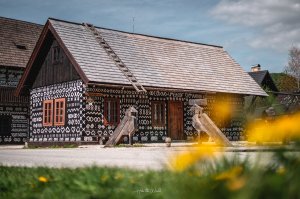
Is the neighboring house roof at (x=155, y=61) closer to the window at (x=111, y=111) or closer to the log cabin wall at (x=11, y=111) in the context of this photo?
the window at (x=111, y=111)

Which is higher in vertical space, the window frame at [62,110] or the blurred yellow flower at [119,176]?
the window frame at [62,110]

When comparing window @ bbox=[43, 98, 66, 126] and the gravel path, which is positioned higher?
window @ bbox=[43, 98, 66, 126]

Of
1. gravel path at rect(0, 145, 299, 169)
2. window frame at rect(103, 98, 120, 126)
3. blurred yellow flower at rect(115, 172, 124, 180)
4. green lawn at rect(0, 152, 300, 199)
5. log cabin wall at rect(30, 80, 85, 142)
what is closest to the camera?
green lawn at rect(0, 152, 300, 199)

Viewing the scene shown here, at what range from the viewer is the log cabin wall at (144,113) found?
787 inches

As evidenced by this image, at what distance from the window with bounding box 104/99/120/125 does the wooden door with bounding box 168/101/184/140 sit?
134 inches

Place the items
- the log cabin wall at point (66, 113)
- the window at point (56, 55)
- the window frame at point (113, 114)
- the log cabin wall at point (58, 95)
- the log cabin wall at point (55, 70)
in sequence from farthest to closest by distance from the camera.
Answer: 1. the window at point (56, 55)
2. the log cabin wall at point (55, 70)
3. the window frame at point (113, 114)
4. the log cabin wall at point (58, 95)
5. the log cabin wall at point (66, 113)

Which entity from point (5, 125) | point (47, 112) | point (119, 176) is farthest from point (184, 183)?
point (5, 125)

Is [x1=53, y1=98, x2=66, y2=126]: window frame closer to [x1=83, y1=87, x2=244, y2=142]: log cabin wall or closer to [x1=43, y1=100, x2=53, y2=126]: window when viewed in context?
[x1=43, y1=100, x2=53, y2=126]: window

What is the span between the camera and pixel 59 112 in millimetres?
21516

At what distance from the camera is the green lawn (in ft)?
4.36

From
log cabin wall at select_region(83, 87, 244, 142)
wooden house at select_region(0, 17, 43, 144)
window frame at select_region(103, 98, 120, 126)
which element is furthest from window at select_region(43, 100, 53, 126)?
wooden house at select_region(0, 17, 43, 144)

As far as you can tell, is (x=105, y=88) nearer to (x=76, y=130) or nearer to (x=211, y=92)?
(x=76, y=130)

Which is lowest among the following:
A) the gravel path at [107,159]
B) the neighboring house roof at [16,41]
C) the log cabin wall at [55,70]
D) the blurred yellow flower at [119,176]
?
the gravel path at [107,159]

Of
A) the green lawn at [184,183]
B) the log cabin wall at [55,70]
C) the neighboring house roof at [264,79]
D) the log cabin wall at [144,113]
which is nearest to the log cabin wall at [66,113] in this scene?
the log cabin wall at [55,70]
